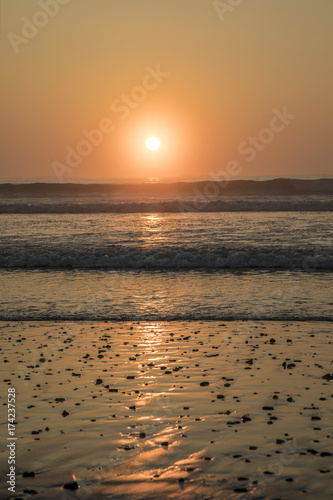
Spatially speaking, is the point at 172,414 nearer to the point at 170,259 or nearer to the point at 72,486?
the point at 72,486

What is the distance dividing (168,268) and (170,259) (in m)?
0.91

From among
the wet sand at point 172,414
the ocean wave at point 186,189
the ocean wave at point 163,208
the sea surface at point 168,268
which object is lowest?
the wet sand at point 172,414

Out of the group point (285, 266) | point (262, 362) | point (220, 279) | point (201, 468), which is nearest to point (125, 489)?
point (201, 468)

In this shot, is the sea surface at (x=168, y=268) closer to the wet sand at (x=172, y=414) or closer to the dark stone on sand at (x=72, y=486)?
the wet sand at (x=172, y=414)

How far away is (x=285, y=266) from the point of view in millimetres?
22547

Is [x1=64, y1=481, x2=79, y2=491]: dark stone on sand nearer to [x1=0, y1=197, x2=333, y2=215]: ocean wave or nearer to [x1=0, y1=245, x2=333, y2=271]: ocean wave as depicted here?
[x1=0, y1=245, x2=333, y2=271]: ocean wave

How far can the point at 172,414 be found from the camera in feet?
24.6

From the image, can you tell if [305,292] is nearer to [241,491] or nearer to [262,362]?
[262,362]

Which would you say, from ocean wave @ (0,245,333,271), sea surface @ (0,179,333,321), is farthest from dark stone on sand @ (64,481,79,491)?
ocean wave @ (0,245,333,271)

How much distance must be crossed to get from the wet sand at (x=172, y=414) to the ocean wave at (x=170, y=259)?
426 inches

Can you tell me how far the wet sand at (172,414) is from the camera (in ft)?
18.9

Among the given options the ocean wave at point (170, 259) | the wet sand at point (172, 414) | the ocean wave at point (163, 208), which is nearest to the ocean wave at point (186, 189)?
the ocean wave at point (163, 208)

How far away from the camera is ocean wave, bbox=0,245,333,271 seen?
902 inches

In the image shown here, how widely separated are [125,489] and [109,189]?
270 ft
